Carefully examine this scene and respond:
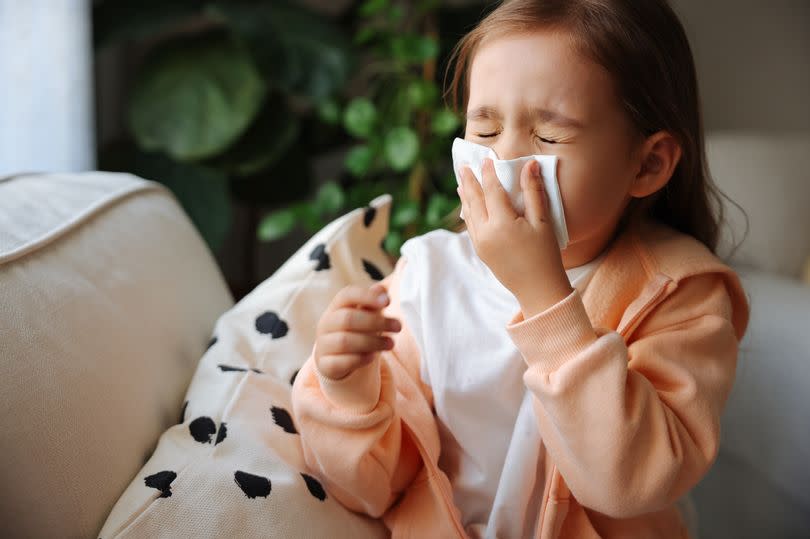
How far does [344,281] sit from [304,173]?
143 cm

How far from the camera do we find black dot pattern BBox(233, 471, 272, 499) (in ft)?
2.67

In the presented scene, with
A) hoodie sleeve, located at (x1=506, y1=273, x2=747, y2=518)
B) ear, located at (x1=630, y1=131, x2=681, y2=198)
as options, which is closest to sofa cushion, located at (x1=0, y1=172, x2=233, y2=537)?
hoodie sleeve, located at (x1=506, y1=273, x2=747, y2=518)

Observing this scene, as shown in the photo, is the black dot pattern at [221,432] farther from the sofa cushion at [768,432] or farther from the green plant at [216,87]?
the green plant at [216,87]

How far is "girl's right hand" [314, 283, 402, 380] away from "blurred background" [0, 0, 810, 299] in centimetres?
117

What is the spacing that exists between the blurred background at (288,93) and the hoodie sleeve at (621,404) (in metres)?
1.20

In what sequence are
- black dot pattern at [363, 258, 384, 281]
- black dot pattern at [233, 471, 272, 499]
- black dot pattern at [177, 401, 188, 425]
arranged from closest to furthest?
black dot pattern at [233, 471, 272, 499]
black dot pattern at [177, 401, 188, 425]
black dot pattern at [363, 258, 384, 281]

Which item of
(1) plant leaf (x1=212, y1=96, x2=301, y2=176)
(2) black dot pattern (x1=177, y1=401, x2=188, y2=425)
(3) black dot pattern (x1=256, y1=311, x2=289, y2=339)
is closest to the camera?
(2) black dot pattern (x1=177, y1=401, x2=188, y2=425)

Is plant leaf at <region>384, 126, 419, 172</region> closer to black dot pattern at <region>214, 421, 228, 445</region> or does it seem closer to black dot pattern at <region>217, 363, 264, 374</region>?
black dot pattern at <region>217, 363, 264, 374</region>

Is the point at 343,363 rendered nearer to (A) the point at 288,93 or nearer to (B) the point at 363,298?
(B) the point at 363,298

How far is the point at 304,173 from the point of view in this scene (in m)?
2.51

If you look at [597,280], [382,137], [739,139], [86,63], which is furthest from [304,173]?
[597,280]

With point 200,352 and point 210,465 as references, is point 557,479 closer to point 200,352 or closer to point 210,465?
point 210,465

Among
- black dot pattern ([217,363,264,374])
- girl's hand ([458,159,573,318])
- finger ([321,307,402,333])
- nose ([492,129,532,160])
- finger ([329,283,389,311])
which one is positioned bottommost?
black dot pattern ([217,363,264,374])

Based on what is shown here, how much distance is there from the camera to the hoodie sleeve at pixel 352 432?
2.89 feet
